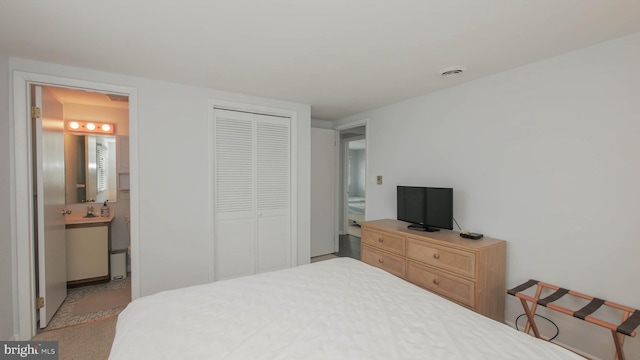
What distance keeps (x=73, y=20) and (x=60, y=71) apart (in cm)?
105

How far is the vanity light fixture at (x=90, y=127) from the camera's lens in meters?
3.77

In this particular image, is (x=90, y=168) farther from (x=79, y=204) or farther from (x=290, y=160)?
(x=290, y=160)

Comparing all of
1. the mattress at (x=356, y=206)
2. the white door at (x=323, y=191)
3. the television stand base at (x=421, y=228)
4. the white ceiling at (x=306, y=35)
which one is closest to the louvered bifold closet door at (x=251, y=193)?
the white ceiling at (x=306, y=35)

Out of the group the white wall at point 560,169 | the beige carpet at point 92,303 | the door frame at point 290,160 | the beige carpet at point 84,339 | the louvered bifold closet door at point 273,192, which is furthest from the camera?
the louvered bifold closet door at point 273,192

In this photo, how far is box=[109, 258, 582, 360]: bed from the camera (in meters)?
1.15

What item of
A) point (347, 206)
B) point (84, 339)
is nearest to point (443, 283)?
point (84, 339)

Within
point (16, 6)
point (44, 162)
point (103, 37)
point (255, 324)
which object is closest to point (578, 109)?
point (255, 324)

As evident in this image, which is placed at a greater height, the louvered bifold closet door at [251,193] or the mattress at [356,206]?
the louvered bifold closet door at [251,193]

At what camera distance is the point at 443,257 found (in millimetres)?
2525

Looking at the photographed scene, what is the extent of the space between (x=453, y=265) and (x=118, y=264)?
421 centimetres

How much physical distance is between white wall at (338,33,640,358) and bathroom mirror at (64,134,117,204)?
456 centimetres

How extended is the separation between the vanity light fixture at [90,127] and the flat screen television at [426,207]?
13.7 feet

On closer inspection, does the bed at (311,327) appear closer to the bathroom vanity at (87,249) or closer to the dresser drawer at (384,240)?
the dresser drawer at (384,240)

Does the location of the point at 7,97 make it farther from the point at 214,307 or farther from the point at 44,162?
the point at 214,307
